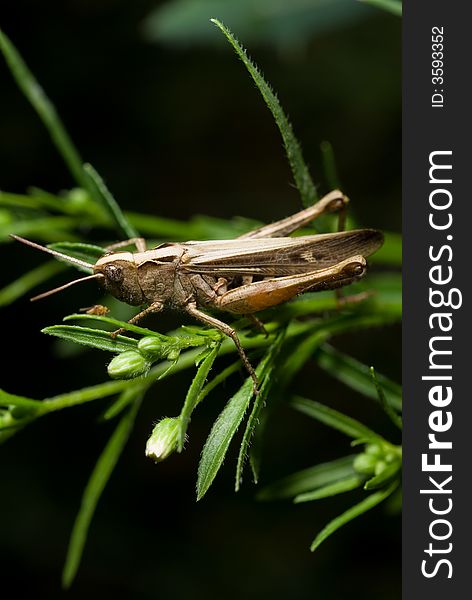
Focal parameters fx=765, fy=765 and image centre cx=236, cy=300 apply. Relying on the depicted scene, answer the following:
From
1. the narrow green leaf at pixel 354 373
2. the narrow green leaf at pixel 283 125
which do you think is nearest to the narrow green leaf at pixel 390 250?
the narrow green leaf at pixel 354 373

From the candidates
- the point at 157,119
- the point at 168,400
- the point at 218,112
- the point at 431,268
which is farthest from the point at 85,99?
the point at 431,268

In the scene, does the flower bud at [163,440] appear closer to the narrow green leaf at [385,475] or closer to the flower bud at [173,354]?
the flower bud at [173,354]

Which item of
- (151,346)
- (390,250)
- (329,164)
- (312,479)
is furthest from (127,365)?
(390,250)

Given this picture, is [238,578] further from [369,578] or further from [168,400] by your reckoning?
[168,400]

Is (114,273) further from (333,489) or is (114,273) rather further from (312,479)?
(312,479)

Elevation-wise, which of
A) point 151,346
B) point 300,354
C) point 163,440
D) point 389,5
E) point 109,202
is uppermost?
point 389,5

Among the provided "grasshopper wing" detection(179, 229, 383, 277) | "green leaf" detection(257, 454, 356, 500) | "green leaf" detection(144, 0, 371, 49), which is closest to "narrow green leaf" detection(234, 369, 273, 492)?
"grasshopper wing" detection(179, 229, 383, 277)
